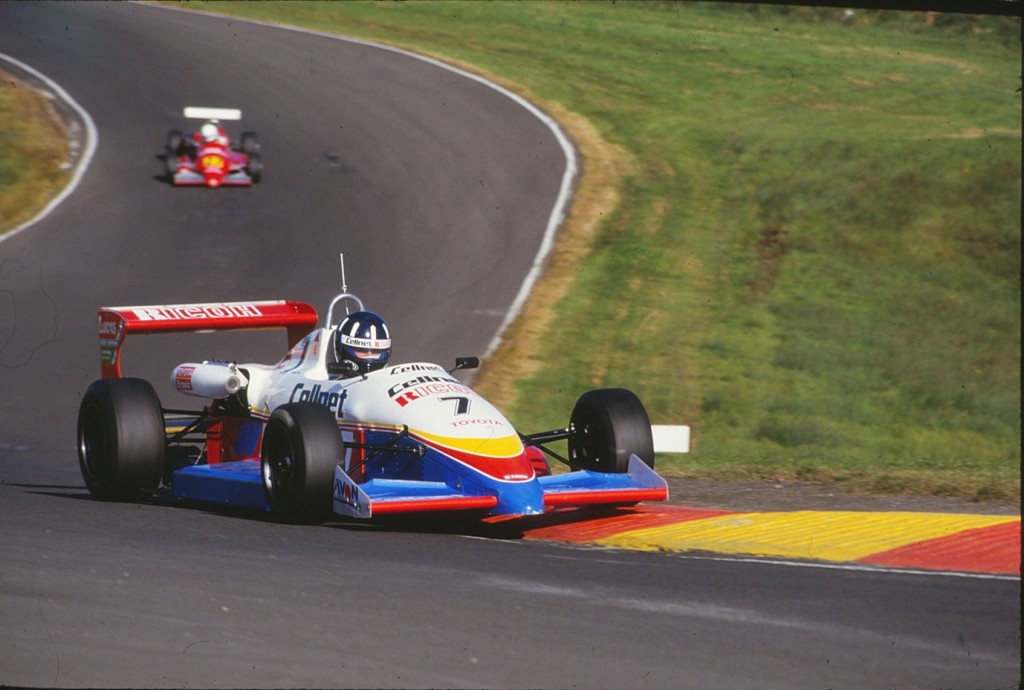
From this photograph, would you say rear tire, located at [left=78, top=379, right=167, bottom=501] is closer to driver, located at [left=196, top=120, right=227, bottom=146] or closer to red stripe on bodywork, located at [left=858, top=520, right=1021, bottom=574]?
red stripe on bodywork, located at [left=858, top=520, right=1021, bottom=574]

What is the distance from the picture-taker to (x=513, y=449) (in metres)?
9.05

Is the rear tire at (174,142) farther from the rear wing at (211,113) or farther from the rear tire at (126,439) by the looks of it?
the rear tire at (126,439)

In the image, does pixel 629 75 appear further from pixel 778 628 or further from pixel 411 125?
pixel 778 628

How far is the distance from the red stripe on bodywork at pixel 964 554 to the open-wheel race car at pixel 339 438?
1705mm

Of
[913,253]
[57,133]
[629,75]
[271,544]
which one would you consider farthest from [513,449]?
[629,75]

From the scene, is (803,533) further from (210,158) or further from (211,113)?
(211,113)

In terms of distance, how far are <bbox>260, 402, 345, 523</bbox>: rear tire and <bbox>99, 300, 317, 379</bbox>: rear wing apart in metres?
2.41

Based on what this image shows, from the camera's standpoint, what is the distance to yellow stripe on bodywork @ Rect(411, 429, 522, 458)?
895 centimetres

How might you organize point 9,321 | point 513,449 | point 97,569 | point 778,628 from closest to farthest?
point 778,628 → point 97,569 → point 513,449 → point 9,321

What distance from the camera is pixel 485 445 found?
898 centimetres

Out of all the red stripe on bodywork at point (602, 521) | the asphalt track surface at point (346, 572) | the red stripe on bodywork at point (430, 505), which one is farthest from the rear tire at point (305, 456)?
the red stripe on bodywork at point (602, 521)

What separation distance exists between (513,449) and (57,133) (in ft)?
55.3

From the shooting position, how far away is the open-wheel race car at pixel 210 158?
21.9m

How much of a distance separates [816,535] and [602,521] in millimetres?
1481
